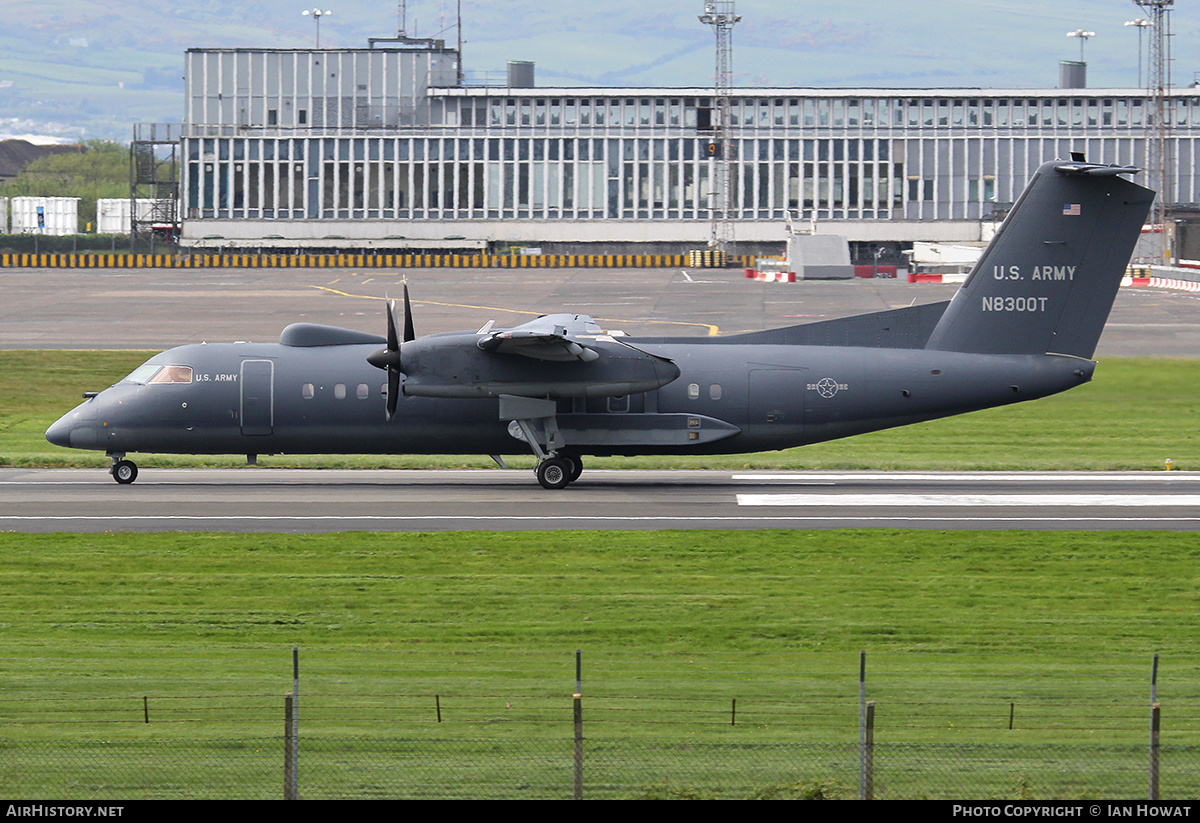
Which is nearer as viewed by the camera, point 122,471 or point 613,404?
point 613,404

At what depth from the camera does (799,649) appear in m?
17.7

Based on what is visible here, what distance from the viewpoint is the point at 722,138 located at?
474 feet

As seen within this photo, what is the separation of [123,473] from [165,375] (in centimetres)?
274

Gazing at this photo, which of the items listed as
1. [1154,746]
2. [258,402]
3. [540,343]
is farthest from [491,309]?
[1154,746]

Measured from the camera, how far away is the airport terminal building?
144 metres

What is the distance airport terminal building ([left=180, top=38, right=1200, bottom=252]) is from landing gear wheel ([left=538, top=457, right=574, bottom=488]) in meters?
112

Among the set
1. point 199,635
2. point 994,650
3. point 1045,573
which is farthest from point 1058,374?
point 199,635

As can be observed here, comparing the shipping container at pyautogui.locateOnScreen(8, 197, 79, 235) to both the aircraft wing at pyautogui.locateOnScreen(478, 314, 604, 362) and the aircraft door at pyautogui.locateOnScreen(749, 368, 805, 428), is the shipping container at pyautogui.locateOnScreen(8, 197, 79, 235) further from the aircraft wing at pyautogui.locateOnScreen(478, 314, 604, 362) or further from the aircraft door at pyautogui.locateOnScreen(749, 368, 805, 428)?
the aircraft door at pyautogui.locateOnScreen(749, 368, 805, 428)

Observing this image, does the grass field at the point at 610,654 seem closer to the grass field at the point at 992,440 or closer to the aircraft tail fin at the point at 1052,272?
the aircraft tail fin at the point at 1052,272

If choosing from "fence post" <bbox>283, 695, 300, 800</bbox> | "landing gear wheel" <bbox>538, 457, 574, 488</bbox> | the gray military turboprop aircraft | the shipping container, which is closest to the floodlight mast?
the shipping container

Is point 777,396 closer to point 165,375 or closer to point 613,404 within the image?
point 613,404

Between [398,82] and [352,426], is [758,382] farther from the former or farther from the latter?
[398,82]

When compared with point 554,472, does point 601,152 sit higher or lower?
higher

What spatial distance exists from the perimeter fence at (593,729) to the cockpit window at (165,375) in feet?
52.3
